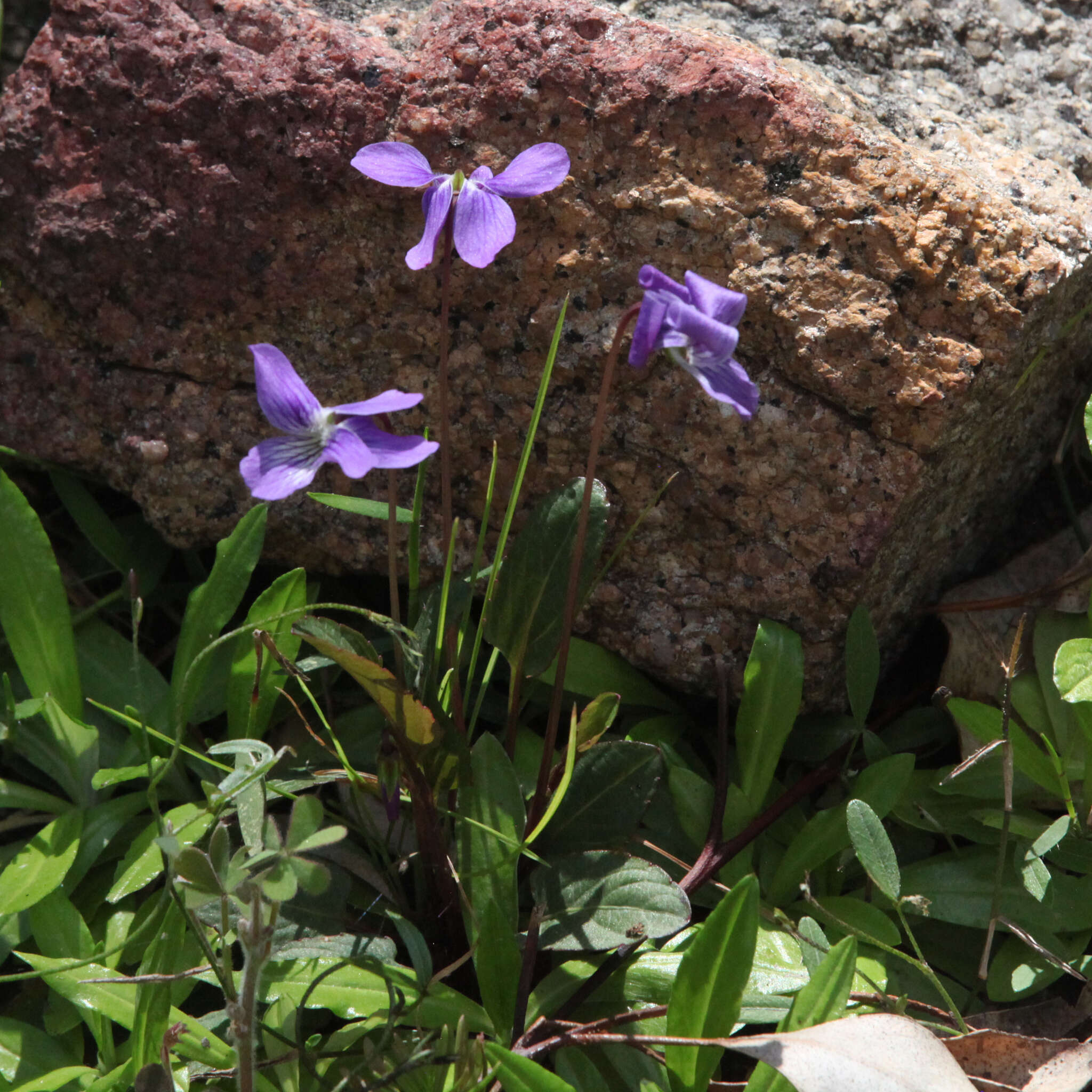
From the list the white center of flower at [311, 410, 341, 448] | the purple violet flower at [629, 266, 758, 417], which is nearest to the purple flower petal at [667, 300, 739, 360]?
the purple violet flower at [629, 266, 758, 417]

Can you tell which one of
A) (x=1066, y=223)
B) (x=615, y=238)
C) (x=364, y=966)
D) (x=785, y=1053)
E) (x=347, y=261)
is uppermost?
(x=1066, y=223)

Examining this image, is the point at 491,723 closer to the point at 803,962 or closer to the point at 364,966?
the point at 364,966

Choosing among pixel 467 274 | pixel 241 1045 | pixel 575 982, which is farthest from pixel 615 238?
pixel 241 1045

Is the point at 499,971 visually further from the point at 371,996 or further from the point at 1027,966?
the point at 1027,966

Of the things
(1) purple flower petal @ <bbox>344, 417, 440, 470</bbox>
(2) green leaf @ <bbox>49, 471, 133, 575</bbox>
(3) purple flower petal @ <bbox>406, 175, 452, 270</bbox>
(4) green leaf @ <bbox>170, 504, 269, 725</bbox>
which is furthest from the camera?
(2) green leaf @ <bbox>49, 471, 133, 575</bbox>

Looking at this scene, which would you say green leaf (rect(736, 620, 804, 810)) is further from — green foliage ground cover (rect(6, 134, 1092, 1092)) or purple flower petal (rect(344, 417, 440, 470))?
purple flower petal (rect(344, 417, 440, 470))

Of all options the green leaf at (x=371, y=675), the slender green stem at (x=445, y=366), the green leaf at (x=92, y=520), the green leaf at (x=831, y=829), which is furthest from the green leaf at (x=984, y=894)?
the green leaf at (x=92, y=520)

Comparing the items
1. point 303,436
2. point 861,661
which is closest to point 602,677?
point 861,661

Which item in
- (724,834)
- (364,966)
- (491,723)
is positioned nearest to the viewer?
(364,966)
